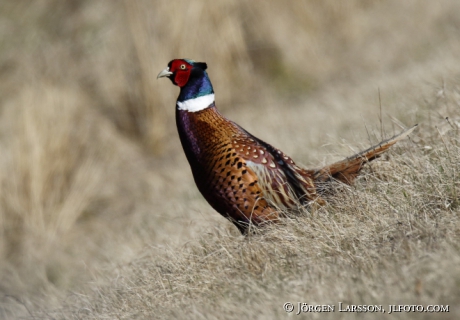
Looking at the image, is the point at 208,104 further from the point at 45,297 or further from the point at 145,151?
the point at 145,151

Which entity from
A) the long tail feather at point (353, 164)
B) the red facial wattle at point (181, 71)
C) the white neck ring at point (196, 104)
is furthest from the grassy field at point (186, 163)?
the red facial wattle at point (181, 71)

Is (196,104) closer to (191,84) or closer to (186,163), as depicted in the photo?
(191,84)

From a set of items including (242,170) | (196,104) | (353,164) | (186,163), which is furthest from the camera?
(186,163)

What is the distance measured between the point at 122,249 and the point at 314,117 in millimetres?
2859

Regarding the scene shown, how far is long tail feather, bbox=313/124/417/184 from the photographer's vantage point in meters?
3.50

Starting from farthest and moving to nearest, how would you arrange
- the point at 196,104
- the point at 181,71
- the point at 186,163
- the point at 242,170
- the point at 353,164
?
the point at 186,163, the point at 181,71, the point at 196,104, the point at 353,164, the point at 242,170

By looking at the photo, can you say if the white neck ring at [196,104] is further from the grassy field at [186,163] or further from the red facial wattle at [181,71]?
the grassy field at [186,163]

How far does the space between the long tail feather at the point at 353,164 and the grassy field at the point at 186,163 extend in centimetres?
10

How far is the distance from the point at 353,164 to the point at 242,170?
2.06ft

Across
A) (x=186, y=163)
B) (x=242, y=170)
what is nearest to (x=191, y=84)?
(x=242, y=170)

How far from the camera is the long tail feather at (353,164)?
3.50 metres

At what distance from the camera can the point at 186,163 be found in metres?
7.11

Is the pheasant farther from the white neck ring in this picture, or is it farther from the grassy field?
the grassy field

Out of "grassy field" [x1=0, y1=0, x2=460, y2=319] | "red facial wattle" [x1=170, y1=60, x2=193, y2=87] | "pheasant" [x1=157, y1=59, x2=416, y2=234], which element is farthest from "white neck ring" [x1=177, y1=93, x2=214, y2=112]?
"grassy field" [x1=0, y1=0, x2=460, y2=319]
